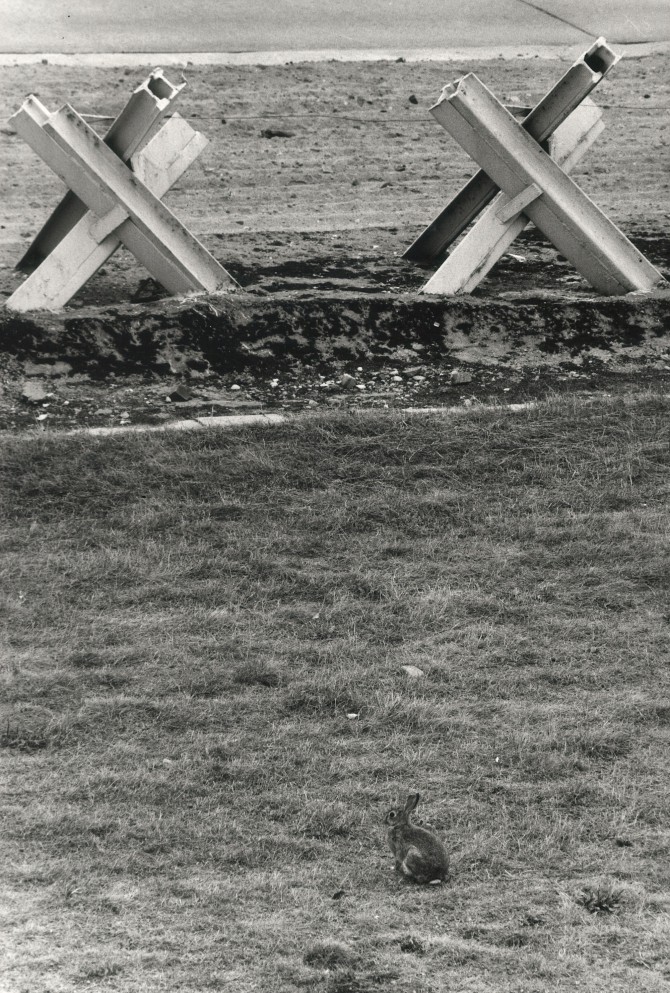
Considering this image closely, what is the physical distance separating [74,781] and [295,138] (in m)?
7.90

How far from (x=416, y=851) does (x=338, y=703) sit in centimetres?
98

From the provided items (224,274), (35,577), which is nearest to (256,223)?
(224,274)

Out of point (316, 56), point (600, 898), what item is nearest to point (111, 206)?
point (600, 898)

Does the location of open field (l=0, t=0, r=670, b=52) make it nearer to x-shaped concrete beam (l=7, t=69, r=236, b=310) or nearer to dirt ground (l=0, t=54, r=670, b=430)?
dirt ground (l=0, t=54, r=670, b=430)

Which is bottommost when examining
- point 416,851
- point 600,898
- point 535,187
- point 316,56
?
point 600,898

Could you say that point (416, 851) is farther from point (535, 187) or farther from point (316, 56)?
point (316, 56)

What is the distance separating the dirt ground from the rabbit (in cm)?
344

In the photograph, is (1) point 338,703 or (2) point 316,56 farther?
(2) point 316,56

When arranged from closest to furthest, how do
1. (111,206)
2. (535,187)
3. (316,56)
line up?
(111,206) → (535,187) → (316,56)

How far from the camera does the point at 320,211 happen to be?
9.54 m

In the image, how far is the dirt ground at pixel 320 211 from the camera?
275 inches

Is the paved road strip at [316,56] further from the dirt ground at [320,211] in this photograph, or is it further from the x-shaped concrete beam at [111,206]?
the x-shaped concrete beam at [111,206]

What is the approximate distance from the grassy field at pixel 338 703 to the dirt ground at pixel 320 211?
56 cm

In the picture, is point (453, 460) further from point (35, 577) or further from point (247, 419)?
point (35, 577)
